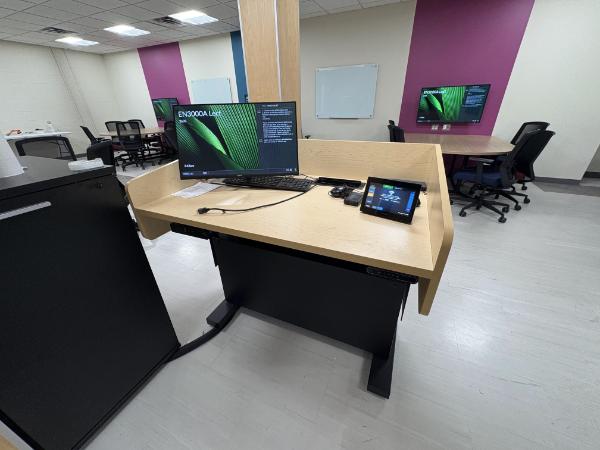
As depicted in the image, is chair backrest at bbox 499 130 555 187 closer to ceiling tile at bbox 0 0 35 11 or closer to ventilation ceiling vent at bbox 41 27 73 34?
ceiling tile at bbox 0 0 35 11

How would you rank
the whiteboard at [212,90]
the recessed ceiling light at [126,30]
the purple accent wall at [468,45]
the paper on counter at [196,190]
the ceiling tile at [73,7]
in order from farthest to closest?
the whiteboard at [212,90] → the recessed ceiling light at [126,30] → the ceiling tile at [73,7] → the purple accent wall at [468,45] → the paper on counter at [196,190]

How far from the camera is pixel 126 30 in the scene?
17.0ft

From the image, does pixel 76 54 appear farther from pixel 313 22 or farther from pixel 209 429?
pixel 209 429

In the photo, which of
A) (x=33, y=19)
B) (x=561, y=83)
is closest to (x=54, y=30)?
(x=33, y=19)

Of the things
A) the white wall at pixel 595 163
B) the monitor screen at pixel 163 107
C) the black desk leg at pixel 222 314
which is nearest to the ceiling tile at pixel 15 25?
the monitor screen at pixel 163 107

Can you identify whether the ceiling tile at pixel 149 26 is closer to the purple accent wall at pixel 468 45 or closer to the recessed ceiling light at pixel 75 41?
the recessed ceiling light at pixel 75 41

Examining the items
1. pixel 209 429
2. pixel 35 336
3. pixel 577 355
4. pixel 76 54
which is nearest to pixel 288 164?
pixel 35 336

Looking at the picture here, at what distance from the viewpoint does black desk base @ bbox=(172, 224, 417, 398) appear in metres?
1.16

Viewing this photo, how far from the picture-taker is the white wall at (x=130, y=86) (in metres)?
7.05

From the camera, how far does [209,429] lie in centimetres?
105

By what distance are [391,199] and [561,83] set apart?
15.1 feet

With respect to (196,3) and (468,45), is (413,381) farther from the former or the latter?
(196,3)

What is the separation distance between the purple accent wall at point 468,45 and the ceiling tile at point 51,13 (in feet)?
19.2

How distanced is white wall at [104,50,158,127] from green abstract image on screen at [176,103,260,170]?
7838 mm
